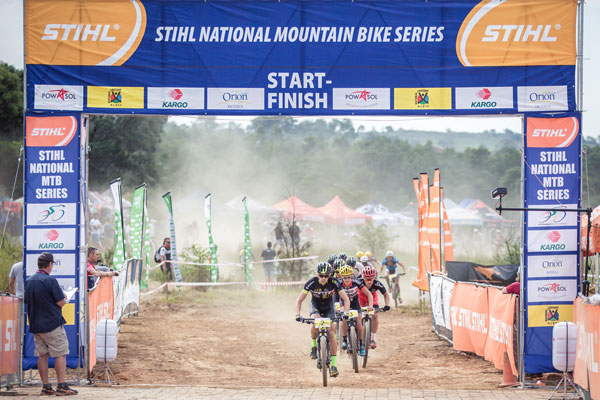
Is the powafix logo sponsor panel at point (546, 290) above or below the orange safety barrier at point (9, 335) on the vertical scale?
above

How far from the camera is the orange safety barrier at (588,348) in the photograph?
385 inches

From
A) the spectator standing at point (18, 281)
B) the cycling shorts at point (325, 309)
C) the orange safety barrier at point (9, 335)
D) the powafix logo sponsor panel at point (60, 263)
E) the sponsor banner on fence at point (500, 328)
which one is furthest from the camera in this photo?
the cycling shorts at point (325, 309)

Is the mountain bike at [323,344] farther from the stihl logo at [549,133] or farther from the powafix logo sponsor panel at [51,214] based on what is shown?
the stihl logo at [549,133]

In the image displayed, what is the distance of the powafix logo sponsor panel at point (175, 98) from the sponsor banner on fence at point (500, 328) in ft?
19.8

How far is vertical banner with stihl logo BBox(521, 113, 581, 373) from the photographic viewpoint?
42.2ft

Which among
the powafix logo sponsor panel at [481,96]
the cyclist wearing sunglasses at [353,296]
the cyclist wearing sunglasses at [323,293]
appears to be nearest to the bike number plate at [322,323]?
the cyclist wearing sunglasses at [323,293]

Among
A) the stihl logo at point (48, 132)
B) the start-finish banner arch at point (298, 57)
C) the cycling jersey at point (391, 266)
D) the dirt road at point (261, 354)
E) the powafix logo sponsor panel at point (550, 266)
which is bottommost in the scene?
the dirt road at point (261, 354)

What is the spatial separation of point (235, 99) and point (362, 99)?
6.74 feet

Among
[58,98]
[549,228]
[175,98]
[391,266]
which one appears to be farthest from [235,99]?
[391,266]

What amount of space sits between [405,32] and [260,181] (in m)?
83.2

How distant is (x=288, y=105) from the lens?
42.9 ft

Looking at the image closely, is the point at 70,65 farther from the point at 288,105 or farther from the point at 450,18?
the point at 450,18

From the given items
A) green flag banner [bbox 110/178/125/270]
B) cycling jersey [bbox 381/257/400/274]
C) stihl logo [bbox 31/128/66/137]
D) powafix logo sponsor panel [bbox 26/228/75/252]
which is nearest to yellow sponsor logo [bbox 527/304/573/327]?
powafix logo sponsor panel [bbox 26/228/75/252]

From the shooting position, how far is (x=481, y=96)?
1298cm
